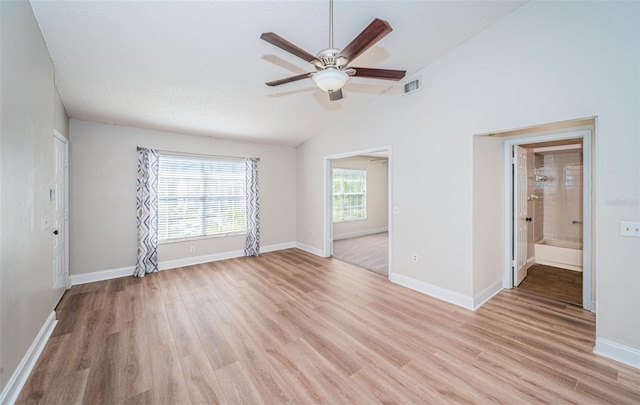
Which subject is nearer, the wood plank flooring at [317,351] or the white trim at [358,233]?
the wood plank flooring at [317,351]

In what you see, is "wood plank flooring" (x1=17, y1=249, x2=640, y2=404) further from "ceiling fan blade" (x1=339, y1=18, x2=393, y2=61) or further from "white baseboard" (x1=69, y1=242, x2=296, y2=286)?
"ceiling fan blade" (x1=339, y1=18, x2=393, y2=61)

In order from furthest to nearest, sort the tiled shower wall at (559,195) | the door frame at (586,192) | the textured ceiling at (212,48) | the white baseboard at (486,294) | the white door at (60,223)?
1. the tiled shower wall at (559,195)
2. the white door at (60,223)
3. the white baseboard at (486,294)
4. the door frame at (586,192)
5. the textured ceiling at (212,48)

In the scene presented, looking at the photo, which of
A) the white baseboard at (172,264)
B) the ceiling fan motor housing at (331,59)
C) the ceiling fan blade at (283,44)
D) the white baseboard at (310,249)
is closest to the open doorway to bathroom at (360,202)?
the white baseboard at (310,249)

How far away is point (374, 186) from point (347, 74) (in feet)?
21.3

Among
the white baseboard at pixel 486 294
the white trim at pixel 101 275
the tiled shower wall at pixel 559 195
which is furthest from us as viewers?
the tiled shower wall at pixel 559 195

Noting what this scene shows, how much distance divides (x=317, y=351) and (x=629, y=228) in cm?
277

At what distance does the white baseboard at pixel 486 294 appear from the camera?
3.12 meters

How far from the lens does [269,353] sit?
7.43 feet

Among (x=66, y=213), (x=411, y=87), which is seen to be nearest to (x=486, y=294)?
(x=411, y=87)

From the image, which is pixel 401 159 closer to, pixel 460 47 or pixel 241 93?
pixel 460 47

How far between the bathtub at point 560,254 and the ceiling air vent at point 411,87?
3.71 m

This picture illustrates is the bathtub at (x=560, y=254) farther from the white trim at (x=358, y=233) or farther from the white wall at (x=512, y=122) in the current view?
the white trim at (x=358, y=233)

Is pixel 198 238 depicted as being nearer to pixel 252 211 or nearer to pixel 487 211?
pixel 252 211

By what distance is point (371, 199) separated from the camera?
26.6ft
